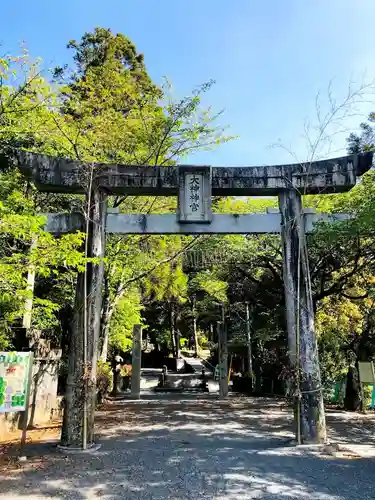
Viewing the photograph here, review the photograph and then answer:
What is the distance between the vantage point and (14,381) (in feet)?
19.6

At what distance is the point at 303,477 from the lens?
5.04 metres

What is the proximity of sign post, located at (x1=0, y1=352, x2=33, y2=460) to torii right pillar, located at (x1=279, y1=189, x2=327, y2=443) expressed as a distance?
175 inches

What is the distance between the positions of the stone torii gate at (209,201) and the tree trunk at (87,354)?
0.02m

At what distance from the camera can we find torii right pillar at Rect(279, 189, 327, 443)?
680 cm

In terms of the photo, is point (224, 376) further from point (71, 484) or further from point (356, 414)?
point (71, 484)

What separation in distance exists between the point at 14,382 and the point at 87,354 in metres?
1.21

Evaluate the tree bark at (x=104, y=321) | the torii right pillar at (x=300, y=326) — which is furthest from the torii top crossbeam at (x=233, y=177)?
the tree bark at (x=104, y=321)

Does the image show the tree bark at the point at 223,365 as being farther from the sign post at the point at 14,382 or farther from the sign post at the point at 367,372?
the sign post at the point at 14,382

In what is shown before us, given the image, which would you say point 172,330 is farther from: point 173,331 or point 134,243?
point 134,243

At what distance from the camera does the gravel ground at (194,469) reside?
4520mm

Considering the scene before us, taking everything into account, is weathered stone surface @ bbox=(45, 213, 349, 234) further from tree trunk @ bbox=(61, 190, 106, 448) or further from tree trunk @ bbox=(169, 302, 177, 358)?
tree trunk @ bbox=(169, 302, 177, 358)

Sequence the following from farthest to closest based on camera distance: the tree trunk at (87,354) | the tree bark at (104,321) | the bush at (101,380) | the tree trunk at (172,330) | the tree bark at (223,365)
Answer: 1. the tree trunk at (172,330)
2. the tree bark at (223,365)
3. the tree bark at (104,321)
4. the bush at (101,380)
5. the tree trunk at (87,354)

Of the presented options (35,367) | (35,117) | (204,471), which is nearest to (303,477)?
(204,471)

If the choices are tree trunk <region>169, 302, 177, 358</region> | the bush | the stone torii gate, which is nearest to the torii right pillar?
the stone torii gate
